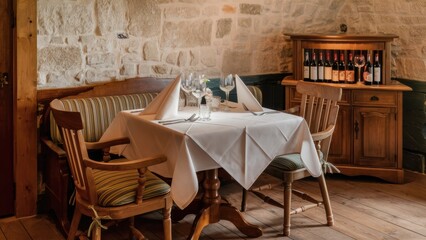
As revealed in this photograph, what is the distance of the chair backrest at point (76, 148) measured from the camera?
7.94ft

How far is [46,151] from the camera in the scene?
3.54 meters

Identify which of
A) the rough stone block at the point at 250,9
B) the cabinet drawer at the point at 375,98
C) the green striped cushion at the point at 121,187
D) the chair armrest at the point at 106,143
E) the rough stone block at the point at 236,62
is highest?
the rough stone block at the point at 250,9

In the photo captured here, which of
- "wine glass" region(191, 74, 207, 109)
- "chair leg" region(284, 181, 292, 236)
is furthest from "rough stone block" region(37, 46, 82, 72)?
"chair leg" region(284, 181, 292, 236)

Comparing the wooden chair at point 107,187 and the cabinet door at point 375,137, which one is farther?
the cabinet door at point 375,137

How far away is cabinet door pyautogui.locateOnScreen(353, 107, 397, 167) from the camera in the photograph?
420 centimetres

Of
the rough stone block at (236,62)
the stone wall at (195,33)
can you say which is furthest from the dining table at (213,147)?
the rough stone block at (236,62)

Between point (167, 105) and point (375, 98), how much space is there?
2.08 metres

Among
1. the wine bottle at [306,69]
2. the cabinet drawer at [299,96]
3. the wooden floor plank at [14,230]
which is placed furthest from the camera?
the wine bottle at [306,69]

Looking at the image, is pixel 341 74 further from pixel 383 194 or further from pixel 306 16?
pixel 383 194

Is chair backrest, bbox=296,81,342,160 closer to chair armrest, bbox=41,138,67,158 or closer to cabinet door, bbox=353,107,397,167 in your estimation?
cabinet door, bbox=353,107,397,167

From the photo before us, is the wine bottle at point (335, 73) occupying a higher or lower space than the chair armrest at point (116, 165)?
higher

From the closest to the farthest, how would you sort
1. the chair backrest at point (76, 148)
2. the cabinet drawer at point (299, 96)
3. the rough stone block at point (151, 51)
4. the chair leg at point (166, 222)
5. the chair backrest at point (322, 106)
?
the chair backrest at point (76, 148), the chair leg at point (166, 222), the chair backrest at point (322, 106), the rough stone block at point (151, 51), the cabinet drawer at point (299, 96)

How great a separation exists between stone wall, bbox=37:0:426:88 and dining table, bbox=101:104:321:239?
77 centimetres

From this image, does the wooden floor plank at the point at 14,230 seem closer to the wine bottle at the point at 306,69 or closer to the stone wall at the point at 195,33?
the stone wall at the point at 195,33
